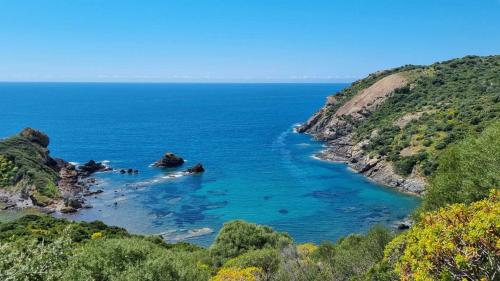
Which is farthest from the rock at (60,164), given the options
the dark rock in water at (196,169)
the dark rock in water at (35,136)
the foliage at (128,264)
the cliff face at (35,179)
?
the foliage at (128,264)

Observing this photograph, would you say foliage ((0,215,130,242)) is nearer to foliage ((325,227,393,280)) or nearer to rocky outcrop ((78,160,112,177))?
foliage ((325,227,393,280))

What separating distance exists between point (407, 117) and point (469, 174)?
3512 inches

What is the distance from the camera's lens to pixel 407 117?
383ft

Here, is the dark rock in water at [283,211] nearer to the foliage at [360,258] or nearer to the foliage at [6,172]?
the foliage at [360,258]

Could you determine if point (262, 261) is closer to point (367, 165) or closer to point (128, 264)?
point (128, 264)

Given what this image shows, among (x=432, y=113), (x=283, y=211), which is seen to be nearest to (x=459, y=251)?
(x=283, y=211)

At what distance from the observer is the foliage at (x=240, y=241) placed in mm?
43375

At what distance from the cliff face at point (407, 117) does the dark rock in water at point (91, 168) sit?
56912mm

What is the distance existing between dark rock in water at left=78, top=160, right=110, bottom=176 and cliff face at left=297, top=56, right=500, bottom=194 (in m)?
56.9

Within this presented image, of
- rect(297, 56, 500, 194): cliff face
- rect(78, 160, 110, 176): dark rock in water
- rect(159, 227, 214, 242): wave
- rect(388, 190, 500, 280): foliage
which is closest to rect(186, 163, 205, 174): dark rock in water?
rect(78, 160, 110, 176): dark rock in water

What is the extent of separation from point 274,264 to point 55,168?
84.7 meters

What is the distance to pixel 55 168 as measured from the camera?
10325 cm

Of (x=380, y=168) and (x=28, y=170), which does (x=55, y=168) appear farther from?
(x=380, y=168)

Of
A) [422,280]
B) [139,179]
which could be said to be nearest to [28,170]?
[139,179]
